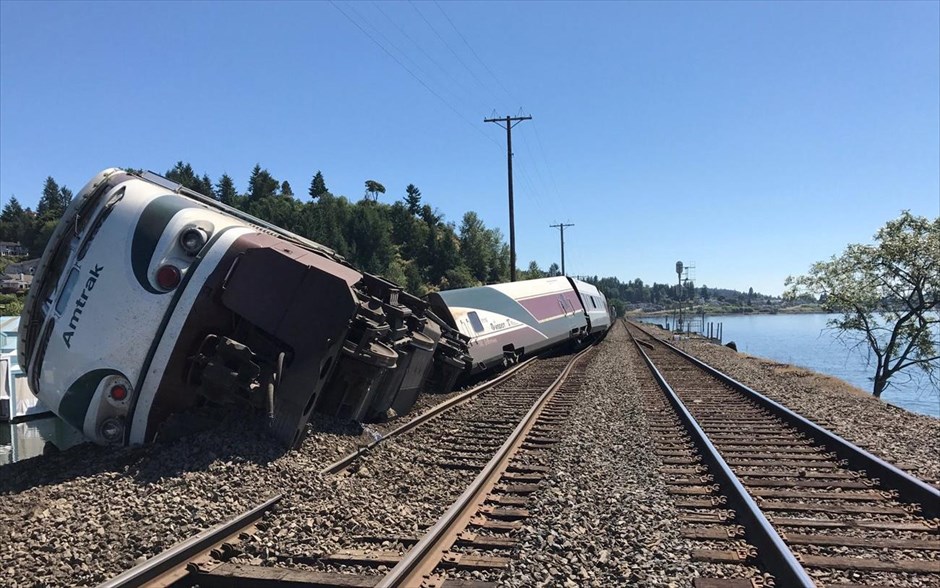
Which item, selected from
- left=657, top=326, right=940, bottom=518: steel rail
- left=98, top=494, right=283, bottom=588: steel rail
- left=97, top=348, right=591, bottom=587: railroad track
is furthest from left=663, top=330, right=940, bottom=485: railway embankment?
left=98, top=494, right=283, bottom=588: steel rail

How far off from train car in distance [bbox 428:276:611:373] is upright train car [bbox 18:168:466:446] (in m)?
8.26

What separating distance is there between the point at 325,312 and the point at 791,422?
7030 millimetres

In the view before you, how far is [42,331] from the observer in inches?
263

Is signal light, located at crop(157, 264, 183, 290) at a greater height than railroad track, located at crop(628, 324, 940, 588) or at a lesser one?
greater

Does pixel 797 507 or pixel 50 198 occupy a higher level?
pixel 50 198

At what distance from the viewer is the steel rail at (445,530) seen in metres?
3.74

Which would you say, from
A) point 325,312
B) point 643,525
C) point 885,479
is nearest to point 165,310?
point 325,312

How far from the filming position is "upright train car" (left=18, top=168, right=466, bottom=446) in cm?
618

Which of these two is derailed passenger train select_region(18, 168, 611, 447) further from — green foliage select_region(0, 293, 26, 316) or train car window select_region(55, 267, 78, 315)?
green foliage select_region(0, 293, 26, 316)

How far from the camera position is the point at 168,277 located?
6.30 meters

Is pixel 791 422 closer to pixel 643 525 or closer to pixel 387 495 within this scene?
pixel 643 525

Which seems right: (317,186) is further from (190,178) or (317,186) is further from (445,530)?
(445,530)

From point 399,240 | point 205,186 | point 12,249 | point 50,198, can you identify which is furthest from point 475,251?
point 50,198

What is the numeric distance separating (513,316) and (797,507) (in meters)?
13.2
